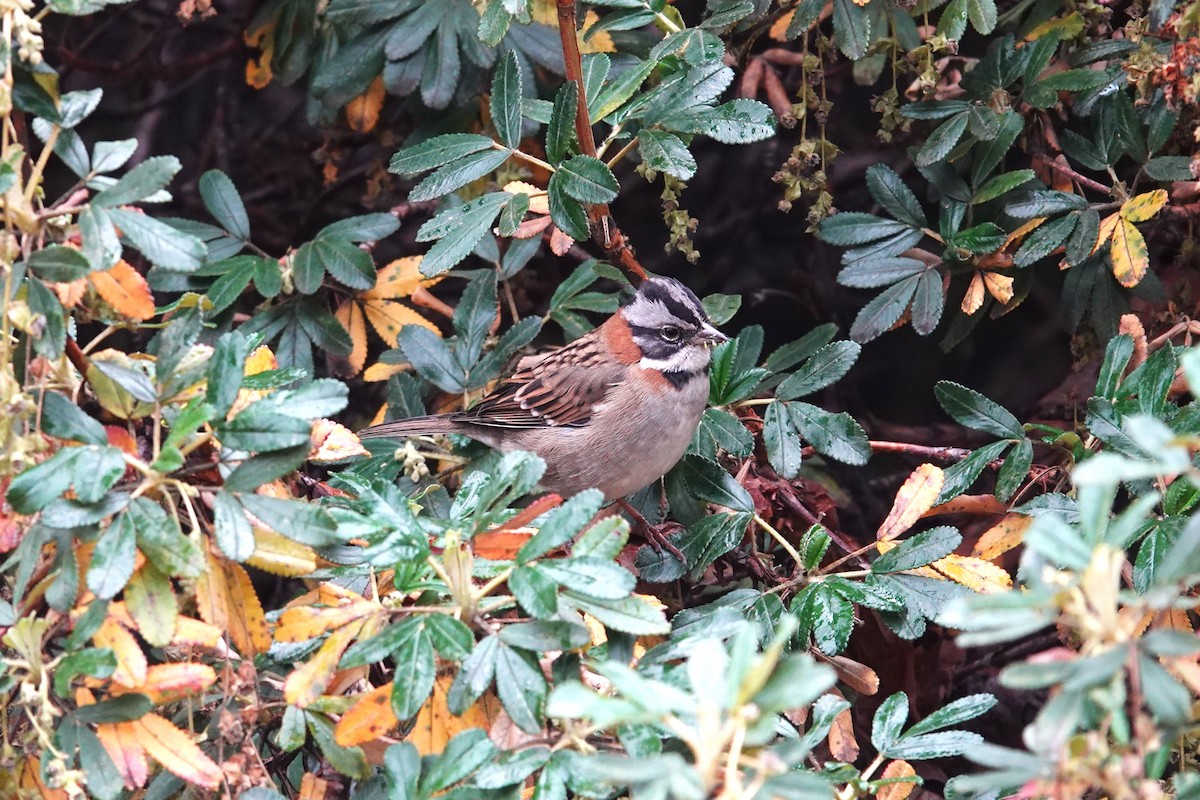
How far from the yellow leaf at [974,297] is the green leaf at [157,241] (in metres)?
1.89

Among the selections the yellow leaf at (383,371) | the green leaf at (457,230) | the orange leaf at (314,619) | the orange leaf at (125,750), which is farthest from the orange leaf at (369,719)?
the yellow leaf at (383,371)

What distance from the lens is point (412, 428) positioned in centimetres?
316

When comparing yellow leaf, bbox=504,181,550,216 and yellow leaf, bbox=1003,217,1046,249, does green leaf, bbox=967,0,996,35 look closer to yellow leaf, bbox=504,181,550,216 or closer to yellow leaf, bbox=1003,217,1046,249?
yellow leaf, bbox=1003,217,1046,249

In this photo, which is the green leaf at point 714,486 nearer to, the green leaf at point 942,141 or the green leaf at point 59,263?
the green leaf at point 942,141

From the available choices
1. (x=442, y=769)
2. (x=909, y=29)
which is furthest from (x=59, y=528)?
(x=909, y=29)

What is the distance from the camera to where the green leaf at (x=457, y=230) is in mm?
2445

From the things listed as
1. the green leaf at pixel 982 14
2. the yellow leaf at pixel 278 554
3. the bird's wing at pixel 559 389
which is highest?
the green leaf at pixel 982 14

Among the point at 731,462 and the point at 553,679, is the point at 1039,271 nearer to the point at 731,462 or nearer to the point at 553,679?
the point at 731,462

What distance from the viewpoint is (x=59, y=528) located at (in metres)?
1.54

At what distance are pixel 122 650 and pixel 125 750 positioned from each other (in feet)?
0.44

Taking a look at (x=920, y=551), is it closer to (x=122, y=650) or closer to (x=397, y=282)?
(x=122, y=650)

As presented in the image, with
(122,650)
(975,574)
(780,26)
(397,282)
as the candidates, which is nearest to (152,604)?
(122,650)

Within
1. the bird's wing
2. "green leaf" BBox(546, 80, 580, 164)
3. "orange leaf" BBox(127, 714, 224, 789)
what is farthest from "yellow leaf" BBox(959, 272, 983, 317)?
"orange leaf" BBox(127, 714, 224, 789)

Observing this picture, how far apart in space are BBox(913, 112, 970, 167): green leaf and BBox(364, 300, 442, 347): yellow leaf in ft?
4.25
